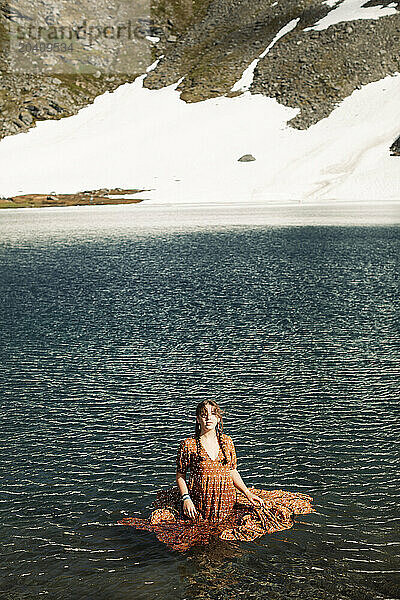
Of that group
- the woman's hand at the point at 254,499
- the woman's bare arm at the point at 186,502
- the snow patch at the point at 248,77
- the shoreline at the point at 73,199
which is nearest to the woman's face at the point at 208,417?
the woman's bare arm at the point at 186,502

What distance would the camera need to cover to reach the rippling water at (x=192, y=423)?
40.2ft

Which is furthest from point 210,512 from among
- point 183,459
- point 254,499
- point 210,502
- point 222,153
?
point 222,153

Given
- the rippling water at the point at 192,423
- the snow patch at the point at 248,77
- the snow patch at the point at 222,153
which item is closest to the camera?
the rippling water at the point at 192,423

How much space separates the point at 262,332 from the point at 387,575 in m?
19.4

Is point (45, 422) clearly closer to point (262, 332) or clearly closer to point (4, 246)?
point (262, 332)

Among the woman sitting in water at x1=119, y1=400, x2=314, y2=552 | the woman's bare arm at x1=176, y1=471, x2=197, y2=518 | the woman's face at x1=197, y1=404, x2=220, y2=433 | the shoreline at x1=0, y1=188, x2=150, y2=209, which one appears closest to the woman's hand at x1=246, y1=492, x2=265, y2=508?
the woman sitting in water at x1=119, y1=400, x2=314, y2=552

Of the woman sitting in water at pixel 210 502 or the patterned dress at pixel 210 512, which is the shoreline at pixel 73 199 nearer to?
the patterned dress at pixel 210 512

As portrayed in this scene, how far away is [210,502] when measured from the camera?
13211 millimetres

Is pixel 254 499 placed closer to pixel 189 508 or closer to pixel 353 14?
pixel 189 508

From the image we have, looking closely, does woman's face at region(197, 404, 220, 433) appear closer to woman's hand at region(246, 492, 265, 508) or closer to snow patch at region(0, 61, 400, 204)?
woman's hand at region(246, 492, 265, 508)

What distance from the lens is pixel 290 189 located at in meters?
150

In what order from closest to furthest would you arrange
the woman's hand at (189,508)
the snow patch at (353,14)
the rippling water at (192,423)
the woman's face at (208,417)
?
1. the rippling water at (192,423)
2. the woman's face at (208,417)
3. the woman's hand at (189,508)
4. the snow patch at (353,14)

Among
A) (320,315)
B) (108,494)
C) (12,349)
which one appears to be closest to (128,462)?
(108,494)

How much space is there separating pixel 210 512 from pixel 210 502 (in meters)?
0.22
